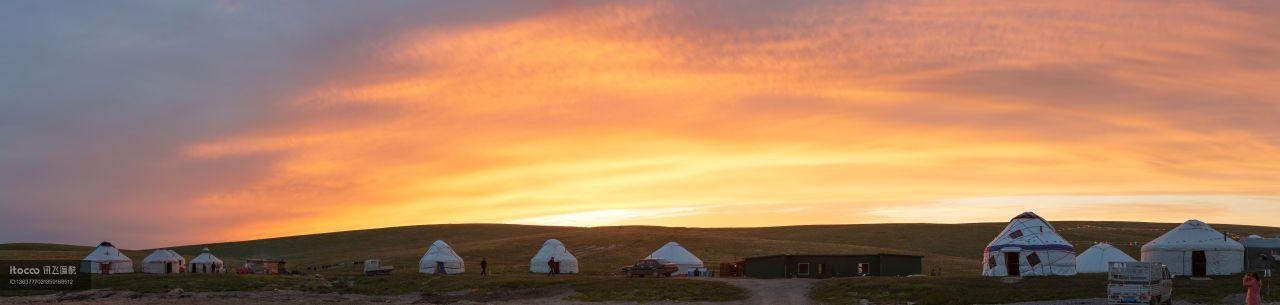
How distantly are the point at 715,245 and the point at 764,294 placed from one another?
63.3m

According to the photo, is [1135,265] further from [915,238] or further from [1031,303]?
[915,238]

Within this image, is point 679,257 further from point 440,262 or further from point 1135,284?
point 1135,284

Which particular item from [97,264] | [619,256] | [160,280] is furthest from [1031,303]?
[97,264]

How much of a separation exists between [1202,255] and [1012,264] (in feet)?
36.3

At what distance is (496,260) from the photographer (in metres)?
115

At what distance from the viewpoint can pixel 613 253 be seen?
11862cm

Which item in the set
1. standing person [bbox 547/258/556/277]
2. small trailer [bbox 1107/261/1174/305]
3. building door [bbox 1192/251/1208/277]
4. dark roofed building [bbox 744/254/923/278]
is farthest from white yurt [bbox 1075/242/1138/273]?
standing person [bbox 547/258/556/277]

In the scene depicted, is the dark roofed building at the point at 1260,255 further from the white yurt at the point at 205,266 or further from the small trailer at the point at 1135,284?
the white yurt at the point at 205,266

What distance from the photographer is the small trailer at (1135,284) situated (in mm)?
48375

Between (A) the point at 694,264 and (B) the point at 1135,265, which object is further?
(A) the point at 694,264

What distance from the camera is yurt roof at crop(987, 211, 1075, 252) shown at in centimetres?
7381

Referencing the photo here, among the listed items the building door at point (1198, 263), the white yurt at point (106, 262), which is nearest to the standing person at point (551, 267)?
the white yurt at point (106, 262)

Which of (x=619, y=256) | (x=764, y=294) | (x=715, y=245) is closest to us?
(x=764, y=294)

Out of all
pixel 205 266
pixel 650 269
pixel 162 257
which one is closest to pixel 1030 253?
pixel 650 269
